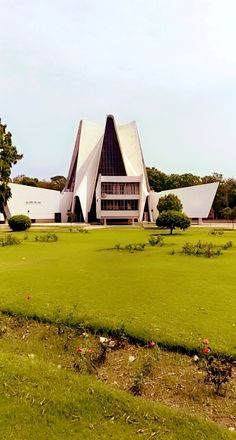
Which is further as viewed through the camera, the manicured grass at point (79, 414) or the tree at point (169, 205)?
the tree at point (169, 205)

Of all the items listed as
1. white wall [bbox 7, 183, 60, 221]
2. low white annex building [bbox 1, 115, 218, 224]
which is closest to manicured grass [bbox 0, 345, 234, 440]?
low white annex building [bbox 1, 115, 218, 224]

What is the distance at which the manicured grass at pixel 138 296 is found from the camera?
16.7 feet

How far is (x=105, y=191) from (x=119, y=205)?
3192 mm

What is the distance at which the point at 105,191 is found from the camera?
56906mm

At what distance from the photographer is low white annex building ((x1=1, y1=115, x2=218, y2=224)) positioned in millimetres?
56656

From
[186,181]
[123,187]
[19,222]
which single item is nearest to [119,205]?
A: [123,187]

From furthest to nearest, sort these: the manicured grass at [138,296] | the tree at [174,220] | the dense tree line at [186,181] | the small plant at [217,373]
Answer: the dense tree line at [186,181] → the tree at [174,220] → the manicured grass at [138,296] → the small plant at [217,373]

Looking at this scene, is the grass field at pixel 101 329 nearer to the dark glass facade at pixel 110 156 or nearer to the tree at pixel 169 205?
the tree at pixel 169 205

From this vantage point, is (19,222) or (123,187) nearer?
(19,222)

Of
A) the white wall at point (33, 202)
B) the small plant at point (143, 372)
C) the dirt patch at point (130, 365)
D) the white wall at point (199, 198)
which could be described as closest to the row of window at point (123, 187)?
the white wall at point (199, 198)

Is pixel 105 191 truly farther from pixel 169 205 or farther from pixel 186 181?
pixel 186 181

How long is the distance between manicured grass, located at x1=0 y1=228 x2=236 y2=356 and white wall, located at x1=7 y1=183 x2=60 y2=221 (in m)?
46.9

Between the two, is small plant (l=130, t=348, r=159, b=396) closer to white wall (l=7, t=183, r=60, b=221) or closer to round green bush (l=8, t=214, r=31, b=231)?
round green bush (l=8, t=214, r=31, b=231)

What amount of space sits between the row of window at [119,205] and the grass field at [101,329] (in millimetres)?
45510
